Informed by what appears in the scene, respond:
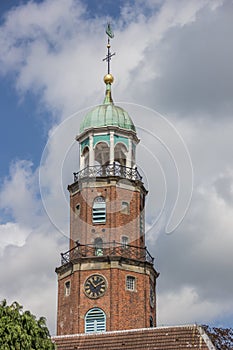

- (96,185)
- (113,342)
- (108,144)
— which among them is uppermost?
(108,144)

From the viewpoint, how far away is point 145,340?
56.4 metres

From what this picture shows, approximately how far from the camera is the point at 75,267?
222ft

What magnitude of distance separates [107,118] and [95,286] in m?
17.0

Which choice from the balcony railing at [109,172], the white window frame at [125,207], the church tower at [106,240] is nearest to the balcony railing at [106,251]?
the church tower at [106,240]

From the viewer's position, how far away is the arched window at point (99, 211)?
69938 mm

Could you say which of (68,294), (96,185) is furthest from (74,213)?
(68,294)

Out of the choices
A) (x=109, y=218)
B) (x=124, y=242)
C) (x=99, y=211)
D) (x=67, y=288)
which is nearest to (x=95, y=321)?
(x=67, y=288)

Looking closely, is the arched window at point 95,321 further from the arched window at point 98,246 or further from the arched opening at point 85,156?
the arched opening at point 85,156

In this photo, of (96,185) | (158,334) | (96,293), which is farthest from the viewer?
(96,185)

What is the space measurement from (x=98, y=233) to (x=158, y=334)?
14788 mm

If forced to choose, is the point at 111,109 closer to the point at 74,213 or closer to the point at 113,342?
the point at 74,213

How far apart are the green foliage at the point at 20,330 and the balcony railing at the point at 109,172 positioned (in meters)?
32.1

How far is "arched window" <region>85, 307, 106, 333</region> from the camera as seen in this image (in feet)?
213

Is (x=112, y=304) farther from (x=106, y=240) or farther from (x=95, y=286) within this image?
(x=106, y=240)
